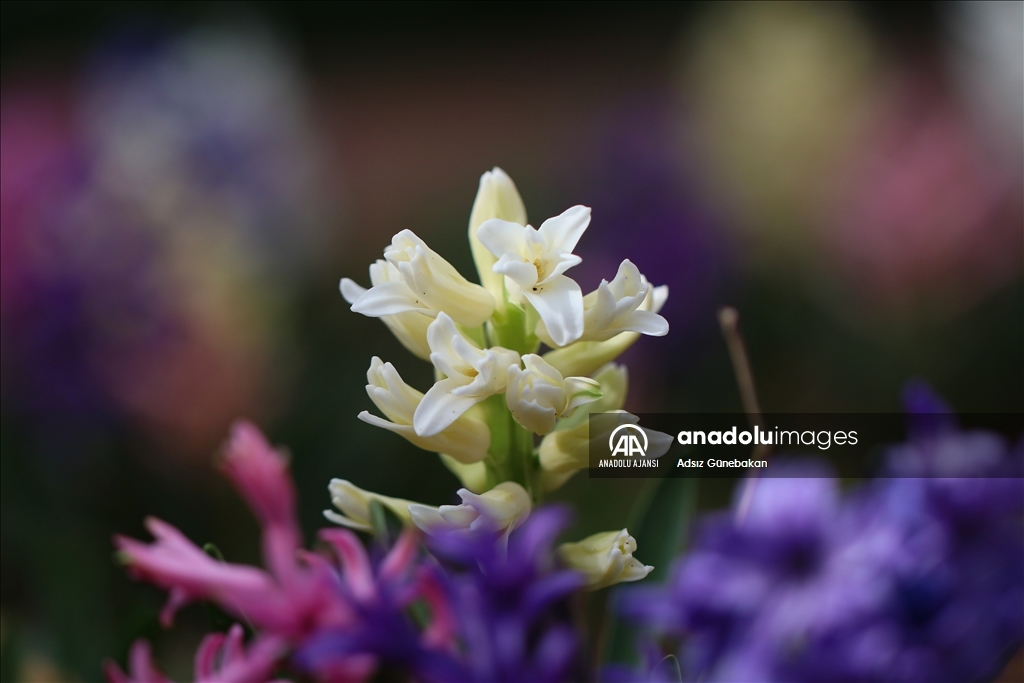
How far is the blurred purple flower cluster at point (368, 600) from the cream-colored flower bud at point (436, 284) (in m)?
0.06

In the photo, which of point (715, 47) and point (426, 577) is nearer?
point (426, 577)

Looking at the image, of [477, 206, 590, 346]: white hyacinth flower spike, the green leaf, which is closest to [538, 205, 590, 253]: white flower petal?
[477, 206, 590, 346]: white hyacinth flower spike

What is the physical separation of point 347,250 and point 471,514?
2.66 ft

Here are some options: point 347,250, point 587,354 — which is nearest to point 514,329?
point 587,354

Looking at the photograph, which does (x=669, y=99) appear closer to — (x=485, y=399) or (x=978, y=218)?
(x=978, y=218)

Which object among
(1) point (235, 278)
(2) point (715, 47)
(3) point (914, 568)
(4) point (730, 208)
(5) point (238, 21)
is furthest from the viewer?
(5) point (238, 21)

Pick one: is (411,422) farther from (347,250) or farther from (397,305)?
(347,250)

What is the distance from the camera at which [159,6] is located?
1.29 m

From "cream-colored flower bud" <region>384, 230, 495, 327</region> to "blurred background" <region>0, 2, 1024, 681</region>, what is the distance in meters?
0.13

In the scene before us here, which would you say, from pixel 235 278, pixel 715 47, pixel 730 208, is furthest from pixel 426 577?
pixel 715 47

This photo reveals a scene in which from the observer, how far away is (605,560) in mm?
228

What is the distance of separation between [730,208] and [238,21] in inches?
28.8

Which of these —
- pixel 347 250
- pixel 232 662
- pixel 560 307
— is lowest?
pixel 232 662

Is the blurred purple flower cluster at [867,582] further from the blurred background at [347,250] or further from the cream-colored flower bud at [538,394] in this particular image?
the blurred background at [347,250]
